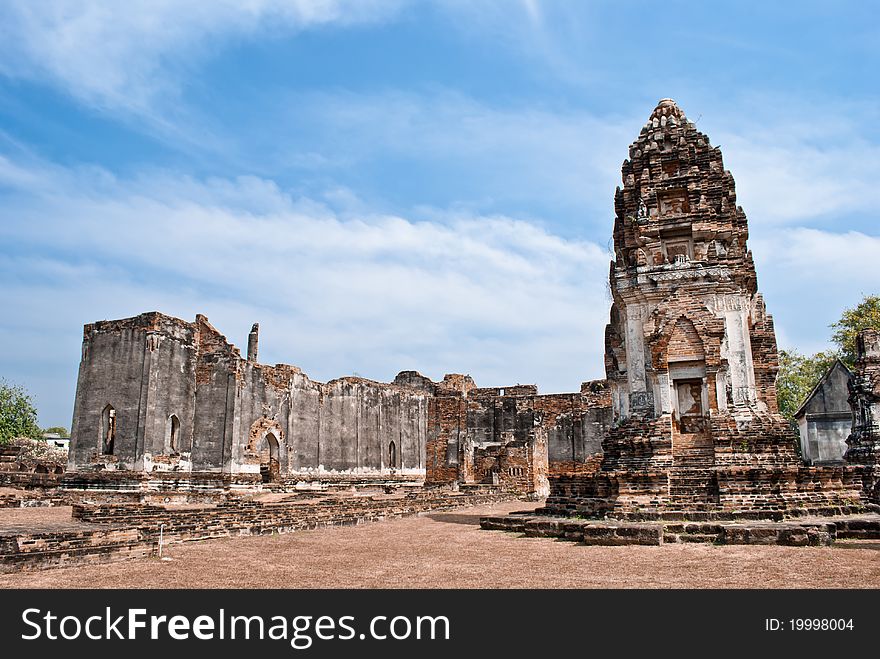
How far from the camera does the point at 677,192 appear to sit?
14.9 meters

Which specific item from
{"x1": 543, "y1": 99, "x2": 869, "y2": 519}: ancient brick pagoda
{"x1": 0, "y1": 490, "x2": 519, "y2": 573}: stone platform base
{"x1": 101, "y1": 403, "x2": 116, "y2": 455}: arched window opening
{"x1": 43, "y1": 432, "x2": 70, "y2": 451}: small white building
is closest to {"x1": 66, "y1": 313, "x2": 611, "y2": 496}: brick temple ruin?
{"x1": 101, "y1": 403, "x2": 116, "y2": 455}: arched window opening

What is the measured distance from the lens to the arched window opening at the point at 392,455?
38281 mm

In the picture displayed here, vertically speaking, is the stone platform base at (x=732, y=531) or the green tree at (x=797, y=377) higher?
the green tree at (x=797, y=377)

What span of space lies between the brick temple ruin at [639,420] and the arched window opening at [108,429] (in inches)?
2.8

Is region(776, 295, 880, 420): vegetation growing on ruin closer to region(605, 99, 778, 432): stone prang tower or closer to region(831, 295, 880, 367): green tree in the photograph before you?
region(831, 295, 880, 367): green tree

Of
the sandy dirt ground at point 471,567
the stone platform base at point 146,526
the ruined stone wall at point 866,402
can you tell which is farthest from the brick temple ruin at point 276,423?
the sandy dirt ground at point 471,567

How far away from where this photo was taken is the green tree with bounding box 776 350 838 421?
37.7 meters

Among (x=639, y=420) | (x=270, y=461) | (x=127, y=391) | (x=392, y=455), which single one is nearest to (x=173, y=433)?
(x=127, y=391)

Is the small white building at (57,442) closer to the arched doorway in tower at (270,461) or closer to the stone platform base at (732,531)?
the arched doorway in tower at (270,461)

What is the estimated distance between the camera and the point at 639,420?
1377 cm

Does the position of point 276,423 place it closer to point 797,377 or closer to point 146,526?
point 146,526
